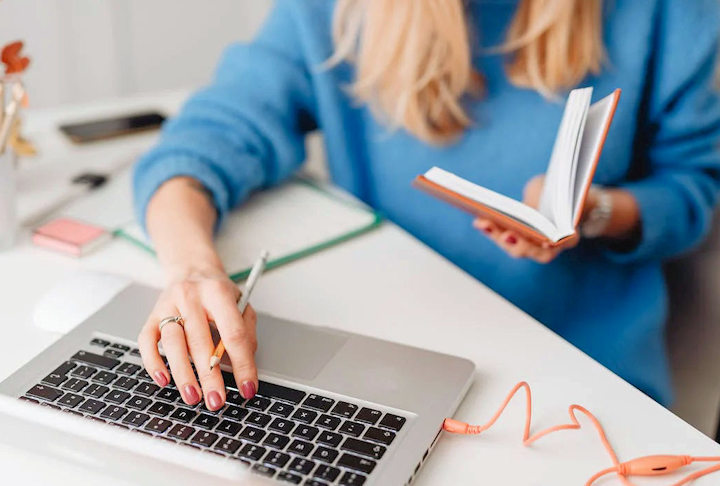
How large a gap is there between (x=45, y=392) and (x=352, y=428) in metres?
0.24

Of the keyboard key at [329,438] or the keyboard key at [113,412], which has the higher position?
the keyboard key at [329,438]

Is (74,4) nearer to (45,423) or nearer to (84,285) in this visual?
(84,285)

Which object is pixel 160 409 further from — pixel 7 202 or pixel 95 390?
pixel 7 202

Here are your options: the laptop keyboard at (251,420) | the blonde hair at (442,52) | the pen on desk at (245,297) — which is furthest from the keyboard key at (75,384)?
the blonde hair at (442,52)

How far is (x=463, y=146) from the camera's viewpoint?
3.31 ft

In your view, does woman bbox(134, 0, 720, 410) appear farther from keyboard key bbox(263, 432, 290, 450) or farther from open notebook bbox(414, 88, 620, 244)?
keyboard key bbox(263, 432, 290, 450)

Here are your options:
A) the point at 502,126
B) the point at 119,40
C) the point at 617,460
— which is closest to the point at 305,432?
the point at 617,460

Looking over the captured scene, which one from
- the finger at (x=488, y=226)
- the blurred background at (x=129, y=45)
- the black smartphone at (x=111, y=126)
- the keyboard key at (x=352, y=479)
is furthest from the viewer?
the blurred background at (x=129, y=45)

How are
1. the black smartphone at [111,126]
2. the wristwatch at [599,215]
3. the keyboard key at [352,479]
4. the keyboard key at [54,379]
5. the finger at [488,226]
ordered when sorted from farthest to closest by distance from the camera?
the black smartphone at [111,126] → the wristwatch at [599,215] → the finger at [488,226] → the keyboard key at [54,379] → the keyboard key at [352,479]

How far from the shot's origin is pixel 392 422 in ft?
1.92

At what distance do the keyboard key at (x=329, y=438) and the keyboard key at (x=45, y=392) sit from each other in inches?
8.1

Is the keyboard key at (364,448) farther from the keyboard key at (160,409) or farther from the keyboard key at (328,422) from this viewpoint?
the keyboard key at (160,409)

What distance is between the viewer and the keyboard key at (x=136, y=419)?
0.58 m

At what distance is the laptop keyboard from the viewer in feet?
1.78
